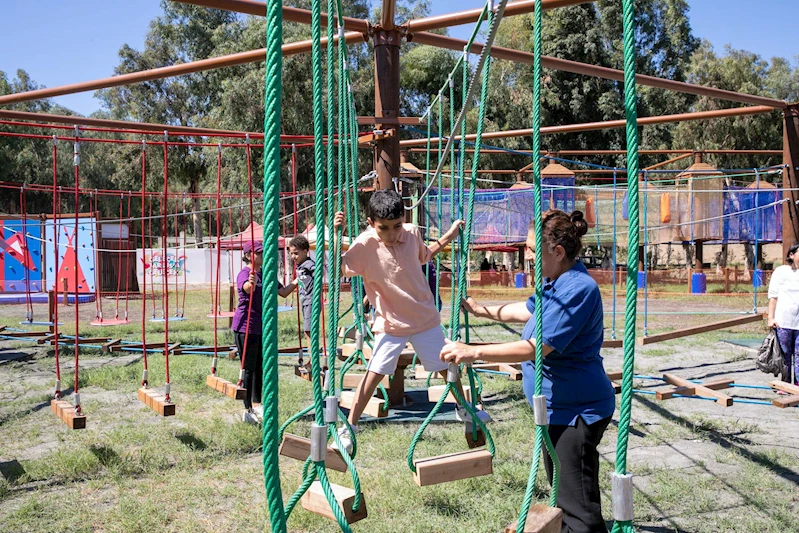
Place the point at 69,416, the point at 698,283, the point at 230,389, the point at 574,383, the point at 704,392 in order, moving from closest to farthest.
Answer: the point at 574,383 < the point at 69,416 < the point at 230,389 < the point at 704,392 < the point at 698,283

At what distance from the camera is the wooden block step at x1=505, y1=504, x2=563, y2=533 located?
1858mm

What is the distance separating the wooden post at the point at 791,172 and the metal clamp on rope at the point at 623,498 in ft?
22.2

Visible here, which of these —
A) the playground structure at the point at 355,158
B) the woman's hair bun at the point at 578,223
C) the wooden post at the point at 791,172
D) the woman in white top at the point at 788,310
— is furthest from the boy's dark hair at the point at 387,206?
the wooden post at the point at 791,172

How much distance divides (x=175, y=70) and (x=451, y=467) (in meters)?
4.03

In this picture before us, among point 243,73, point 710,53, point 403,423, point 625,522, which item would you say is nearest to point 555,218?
point 625,522

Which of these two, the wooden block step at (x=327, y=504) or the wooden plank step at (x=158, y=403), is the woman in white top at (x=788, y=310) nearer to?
the wooden block step at (x=327, y=504)

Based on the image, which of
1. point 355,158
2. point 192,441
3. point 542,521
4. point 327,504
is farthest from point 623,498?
point 192,441

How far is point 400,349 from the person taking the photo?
11.8 ft

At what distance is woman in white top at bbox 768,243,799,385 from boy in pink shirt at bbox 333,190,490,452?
3970 millimetres

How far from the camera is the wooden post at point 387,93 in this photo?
15.9 feet

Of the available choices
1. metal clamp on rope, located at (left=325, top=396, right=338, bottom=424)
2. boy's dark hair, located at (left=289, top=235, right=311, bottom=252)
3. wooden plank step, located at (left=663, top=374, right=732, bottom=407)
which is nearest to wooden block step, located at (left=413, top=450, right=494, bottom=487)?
metal clamp on rope, located at (left=325, top=396, right=338, bottom=424)

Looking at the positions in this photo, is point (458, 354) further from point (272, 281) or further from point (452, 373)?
point (272, 281)

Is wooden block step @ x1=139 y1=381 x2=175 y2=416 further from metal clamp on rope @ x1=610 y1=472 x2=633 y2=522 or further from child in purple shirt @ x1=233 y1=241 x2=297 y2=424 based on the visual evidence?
metal clamp on rope @ x1=610 y1=472 x2=633 y2=522

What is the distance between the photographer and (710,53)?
75.0ft
